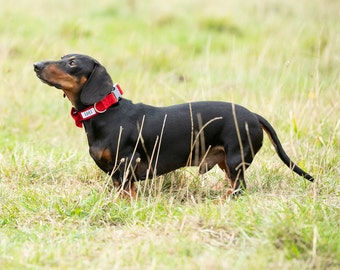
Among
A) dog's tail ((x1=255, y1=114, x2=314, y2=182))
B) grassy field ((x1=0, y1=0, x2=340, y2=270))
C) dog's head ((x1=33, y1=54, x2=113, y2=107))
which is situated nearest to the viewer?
grassy field ((x1=0, y1=0, x2=340, y2=270))

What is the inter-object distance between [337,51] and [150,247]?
18.5 ft

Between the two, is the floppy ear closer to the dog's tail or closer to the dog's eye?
the dog's eye

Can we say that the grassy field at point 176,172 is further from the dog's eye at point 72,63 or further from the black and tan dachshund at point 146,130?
the dog's eye at point 72,63

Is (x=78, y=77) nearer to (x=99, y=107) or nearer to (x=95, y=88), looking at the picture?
(x=95, y=88)

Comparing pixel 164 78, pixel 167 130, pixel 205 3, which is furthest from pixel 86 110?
pixel 205 3

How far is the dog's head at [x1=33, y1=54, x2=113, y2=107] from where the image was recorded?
15.1 feet

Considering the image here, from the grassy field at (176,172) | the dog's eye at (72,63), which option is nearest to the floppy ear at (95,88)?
the dog's eye at (72,63)

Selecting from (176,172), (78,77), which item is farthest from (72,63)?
(176,172)

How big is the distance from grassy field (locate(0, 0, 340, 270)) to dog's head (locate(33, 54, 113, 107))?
665mm

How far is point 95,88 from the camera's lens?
4656 millimetres

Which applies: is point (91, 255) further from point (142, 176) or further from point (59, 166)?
point (59, 166)

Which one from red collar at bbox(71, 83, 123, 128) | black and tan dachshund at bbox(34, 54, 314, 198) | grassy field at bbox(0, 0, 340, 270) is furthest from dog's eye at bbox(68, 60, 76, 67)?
grassy field at bbox(0, 0, 340, 270)

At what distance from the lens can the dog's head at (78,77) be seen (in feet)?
15.1

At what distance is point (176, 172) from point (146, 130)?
516 millimetres
